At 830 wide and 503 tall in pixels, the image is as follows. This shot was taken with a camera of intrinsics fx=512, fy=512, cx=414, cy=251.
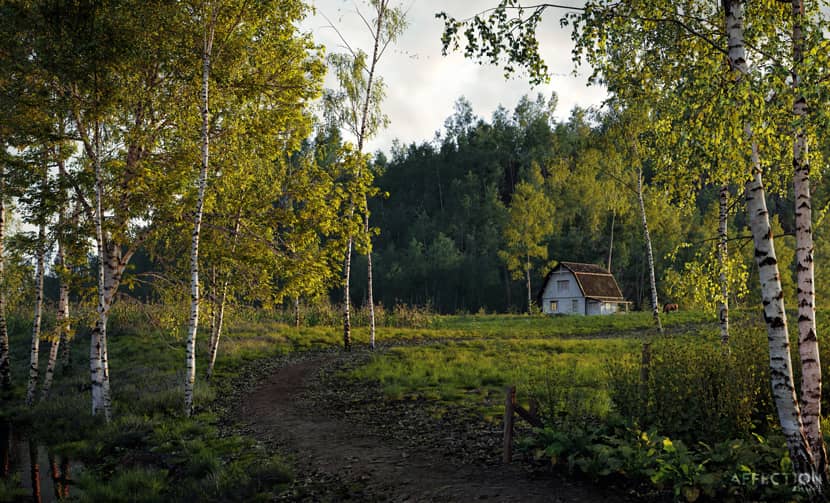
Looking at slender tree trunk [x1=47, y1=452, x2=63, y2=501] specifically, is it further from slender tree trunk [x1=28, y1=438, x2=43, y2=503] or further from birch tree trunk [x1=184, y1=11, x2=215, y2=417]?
birch tree trunk [x1=184, y1=11, x2=215, y2=417]

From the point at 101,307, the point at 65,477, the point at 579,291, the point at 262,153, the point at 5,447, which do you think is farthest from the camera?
the point at 579,291

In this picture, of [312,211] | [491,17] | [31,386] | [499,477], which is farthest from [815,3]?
[31,386]

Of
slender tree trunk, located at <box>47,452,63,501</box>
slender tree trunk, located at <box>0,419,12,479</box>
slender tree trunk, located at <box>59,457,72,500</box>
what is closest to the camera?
slender tree trunk, located at <box>59,457,72,500</box>

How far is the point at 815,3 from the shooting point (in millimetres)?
9109

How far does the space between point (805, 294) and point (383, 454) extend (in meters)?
7.62

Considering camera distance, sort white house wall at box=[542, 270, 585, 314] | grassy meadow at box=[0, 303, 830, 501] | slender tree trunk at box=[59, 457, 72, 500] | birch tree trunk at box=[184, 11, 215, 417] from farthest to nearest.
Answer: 1. white house wall at box=[542, 270, 585, 314]
2. birch tree trunk at box=[184, 11, 215, 417]
3. slender tree trunk at box=[59, 457, 72, 500]
4. grassy meadow at box=[0, 303, 830, 501]

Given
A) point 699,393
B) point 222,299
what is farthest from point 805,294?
point 222,299

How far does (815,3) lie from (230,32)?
13716 millimetres

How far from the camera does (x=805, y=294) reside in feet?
23.8

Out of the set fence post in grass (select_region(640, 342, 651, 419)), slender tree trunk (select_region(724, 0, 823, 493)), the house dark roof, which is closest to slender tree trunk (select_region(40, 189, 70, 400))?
fence post in grass (select_region(640, 342, 651, 419))

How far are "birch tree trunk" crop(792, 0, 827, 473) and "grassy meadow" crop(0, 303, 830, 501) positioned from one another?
0.55 metres

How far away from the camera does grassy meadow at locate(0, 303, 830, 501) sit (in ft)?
24.9

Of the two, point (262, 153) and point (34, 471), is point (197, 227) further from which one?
point (34, 471)

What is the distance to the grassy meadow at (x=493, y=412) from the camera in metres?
7.59
